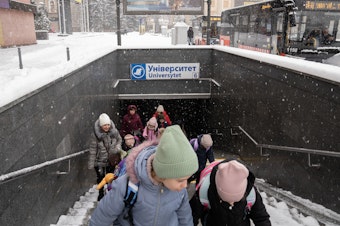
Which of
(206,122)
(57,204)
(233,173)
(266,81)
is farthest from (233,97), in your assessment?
(233,173)

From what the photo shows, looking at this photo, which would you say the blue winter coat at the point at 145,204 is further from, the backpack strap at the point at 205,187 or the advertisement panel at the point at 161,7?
the advertisement panel at the point at 161,7

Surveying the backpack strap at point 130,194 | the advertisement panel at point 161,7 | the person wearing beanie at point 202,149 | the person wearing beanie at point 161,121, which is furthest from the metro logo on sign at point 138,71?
the backpack strap at point 130,194

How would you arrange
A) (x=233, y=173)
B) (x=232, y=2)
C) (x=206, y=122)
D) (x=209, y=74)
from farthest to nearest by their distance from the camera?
(x=232, y=2), (x=206, y=122), (x=209, y=74), (x=233, y=173)

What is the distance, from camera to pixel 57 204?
4613mm

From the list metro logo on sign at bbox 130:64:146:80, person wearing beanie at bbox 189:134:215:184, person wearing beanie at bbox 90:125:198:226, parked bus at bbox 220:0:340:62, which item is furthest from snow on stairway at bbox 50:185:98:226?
parked bus at bbox 220:0:340:62

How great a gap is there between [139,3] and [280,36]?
20.4ft

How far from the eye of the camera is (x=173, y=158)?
2254mm

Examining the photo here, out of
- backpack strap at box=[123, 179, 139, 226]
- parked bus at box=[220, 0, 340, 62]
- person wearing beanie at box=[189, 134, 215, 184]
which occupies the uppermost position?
parked bus at box=[220, 0, 340, 62]

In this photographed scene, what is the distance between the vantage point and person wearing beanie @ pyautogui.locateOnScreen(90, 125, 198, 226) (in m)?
2.27

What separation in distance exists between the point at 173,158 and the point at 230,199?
532mm

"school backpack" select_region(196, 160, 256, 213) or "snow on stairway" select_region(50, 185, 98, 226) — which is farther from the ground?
"school backpack" select_region(196, 160, 256, 213)

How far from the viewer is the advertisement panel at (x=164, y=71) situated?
11836mm

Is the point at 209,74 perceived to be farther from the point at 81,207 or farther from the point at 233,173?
the point at 233,173

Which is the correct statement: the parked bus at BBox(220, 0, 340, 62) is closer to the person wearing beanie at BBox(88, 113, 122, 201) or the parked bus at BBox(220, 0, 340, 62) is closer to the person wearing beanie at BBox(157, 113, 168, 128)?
the person wearing beanie at BBox(157, 113, 168, 128)
